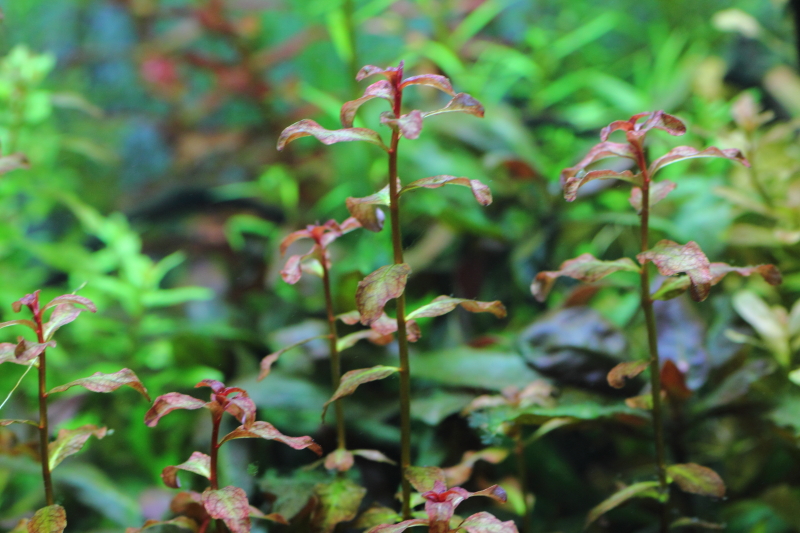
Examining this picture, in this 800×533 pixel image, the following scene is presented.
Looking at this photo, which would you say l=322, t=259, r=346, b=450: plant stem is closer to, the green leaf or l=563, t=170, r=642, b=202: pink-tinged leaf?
the green leaf

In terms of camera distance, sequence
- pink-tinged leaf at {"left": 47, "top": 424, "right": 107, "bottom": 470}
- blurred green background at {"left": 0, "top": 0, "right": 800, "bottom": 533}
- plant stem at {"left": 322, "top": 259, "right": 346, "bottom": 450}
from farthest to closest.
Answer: blurred green background at {"left": 0, "top": 0, "right": 800, "bottom": 533} < plant stem at {"left": 322, "top": 259, "right": 346, "bottom": 450} < pink-tinged leaf at {"left": 47, "top": 424, "right": 107, "bottom": 470}

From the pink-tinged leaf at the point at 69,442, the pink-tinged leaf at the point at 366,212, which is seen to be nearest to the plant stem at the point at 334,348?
the pink-tinged leaf at the point at 366,212

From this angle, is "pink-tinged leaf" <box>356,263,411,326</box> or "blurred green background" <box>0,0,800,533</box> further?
"blurred green background" <box>0,0,800,533</box>

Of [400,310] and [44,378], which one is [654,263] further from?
[44,378]

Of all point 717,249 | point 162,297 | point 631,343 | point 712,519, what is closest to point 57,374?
point 162,297

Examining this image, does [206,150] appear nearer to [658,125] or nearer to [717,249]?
[717,249]

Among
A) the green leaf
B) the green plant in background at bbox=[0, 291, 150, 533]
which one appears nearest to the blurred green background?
the green leaf

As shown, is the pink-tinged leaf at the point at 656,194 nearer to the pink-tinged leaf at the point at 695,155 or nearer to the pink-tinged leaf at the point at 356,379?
the pink-tinged leaf at the point at 695,155

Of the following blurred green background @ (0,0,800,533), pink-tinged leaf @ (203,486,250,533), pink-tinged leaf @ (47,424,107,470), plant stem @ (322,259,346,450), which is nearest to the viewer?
pink-tinged leaf @ (203,486,250,533)
